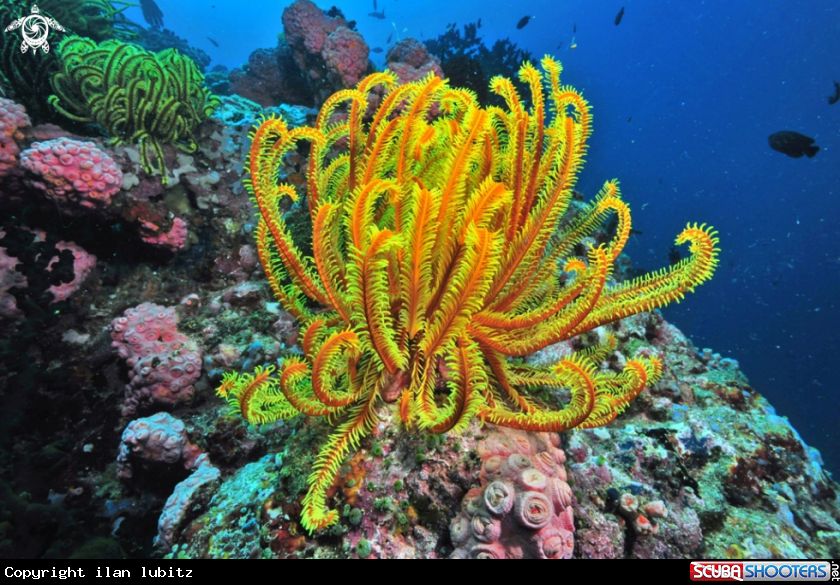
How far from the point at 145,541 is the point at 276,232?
2.66 m

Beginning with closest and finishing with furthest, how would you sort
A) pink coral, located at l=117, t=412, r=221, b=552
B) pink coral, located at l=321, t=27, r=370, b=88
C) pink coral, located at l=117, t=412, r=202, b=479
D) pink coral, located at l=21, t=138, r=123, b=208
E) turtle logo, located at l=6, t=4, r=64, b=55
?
pink coral, located at l=117, t=412, r=221, b=552 → pink coral, located at l=117, t=412, r=202, b=479 → pink coral, located at l=21, t=138, r=123, b=208 → turtle logo, located at l=6, t=4, r=64, b=55 → pink coral, located at l=321, t=27, r=370, b=88

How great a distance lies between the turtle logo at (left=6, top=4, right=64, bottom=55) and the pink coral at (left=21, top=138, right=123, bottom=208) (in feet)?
7.24

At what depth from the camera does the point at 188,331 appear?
4137mm

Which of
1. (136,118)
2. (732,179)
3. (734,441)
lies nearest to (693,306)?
(732,179)

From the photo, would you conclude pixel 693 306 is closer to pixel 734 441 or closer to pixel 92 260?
pixel 734 441

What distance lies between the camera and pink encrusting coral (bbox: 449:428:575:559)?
6.22ft

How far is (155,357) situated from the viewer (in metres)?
3.70

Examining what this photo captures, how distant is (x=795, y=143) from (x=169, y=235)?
13115mm

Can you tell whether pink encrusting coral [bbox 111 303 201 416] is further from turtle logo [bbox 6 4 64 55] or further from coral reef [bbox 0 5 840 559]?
turtle logo [bbox 6 4 64 55]

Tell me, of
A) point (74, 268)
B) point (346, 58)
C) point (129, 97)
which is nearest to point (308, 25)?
point (346, 58)

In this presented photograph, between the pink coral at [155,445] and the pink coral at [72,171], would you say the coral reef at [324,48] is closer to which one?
the pink coral at [72,171]

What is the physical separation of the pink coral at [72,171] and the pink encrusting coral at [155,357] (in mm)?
1368

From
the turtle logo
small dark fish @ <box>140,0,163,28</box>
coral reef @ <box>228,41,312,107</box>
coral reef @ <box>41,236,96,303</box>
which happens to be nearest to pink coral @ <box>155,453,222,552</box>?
coral reef @ <box>41,236,96,303</box>

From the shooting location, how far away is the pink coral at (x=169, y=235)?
14.5 feet
